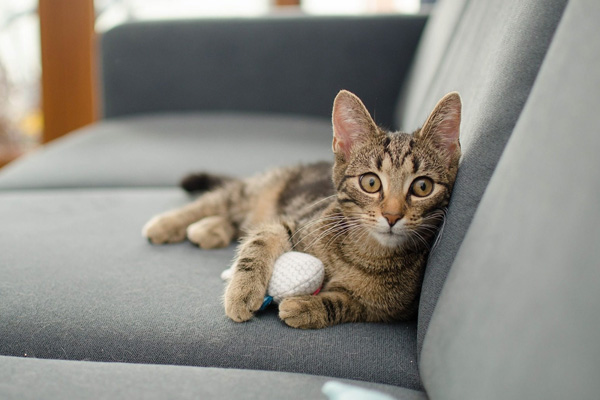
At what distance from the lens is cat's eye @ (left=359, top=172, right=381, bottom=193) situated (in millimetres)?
1124

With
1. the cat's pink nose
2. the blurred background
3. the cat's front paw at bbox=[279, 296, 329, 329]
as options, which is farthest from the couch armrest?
the cat's front paw at bbox=[279, 296, 329, 329]

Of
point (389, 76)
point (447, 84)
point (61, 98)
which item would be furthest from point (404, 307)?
point (61, 98)

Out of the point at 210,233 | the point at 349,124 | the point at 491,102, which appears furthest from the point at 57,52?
the point at 491,102

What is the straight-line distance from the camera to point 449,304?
0.83 m

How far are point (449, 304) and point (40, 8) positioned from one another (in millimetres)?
4065

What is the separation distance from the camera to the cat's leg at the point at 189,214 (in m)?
1.49

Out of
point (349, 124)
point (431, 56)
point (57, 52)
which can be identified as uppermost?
point (431, 56)

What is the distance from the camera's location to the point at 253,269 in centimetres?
111

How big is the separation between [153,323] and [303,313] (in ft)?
0.96

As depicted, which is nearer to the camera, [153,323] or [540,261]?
[540,261]

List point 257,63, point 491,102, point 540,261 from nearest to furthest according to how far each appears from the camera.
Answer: point 540,261 → point 491,102 → point 257,63

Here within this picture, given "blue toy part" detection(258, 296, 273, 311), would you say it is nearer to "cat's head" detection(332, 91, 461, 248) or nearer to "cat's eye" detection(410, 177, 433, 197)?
"cat's head" detection(332, 91, 461, 248)

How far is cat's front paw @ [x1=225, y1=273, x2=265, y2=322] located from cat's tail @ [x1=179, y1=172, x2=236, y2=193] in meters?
0.87

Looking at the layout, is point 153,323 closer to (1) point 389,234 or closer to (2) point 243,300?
(2) point 243,300
